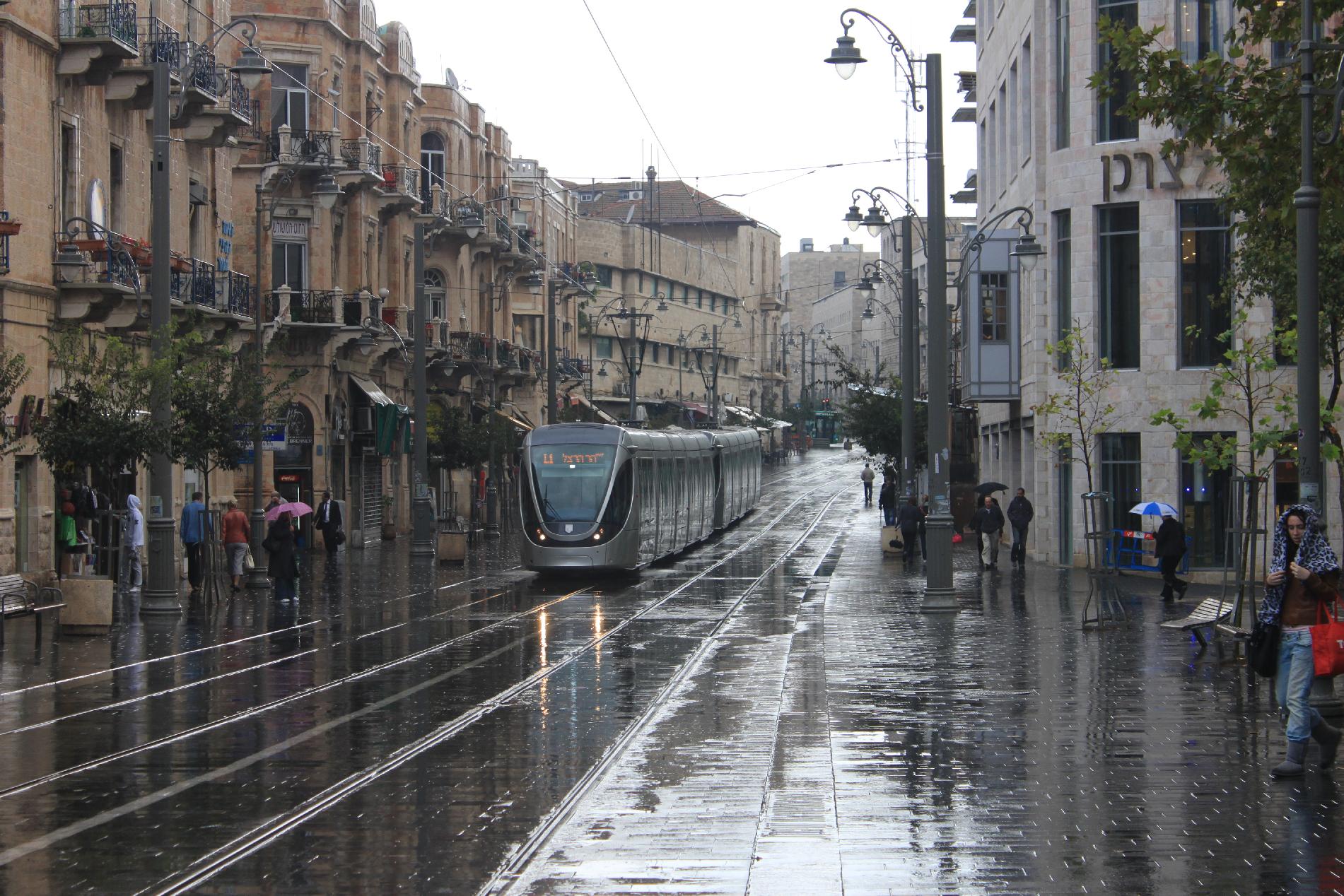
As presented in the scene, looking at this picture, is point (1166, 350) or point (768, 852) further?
point (1166, 350)

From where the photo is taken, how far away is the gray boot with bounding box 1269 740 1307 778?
415 inches

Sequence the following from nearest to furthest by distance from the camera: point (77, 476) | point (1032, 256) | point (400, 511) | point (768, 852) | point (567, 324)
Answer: point (768, 852), point (77, 476), point (1032, 256), point (400, 511), point (567, 324)

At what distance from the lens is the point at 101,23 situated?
29.2 m

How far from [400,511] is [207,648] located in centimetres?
3419

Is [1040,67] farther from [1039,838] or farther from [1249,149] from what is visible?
[1039,838]

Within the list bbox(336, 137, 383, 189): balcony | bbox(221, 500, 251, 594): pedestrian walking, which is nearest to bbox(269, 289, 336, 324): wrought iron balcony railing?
bbox(336, 137, 383, 189): balcony

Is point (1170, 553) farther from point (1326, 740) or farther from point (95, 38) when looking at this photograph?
point (95, 38)

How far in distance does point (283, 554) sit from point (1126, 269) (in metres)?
17.7

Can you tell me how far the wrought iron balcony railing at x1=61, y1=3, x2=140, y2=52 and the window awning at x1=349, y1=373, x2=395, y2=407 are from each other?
19519 mm

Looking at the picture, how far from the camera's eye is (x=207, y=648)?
65.3 feet

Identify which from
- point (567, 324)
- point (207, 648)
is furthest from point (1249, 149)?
point (567, 324)

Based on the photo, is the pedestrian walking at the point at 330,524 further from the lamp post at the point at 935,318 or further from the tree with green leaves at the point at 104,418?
the lamp post at the point at 935,318

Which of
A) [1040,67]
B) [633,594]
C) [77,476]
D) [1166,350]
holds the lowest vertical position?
[633,594]

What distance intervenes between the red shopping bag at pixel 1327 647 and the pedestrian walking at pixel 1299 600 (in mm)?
44
